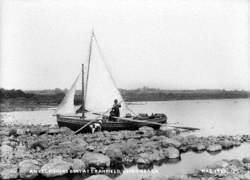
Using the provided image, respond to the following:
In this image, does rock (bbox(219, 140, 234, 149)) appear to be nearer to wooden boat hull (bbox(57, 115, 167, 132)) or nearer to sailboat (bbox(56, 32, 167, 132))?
sailboat (bbox(56, 32, 167, 132))

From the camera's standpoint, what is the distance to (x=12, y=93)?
60.1 meters

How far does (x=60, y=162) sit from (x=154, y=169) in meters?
3.78

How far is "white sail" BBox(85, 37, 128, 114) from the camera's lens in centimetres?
2092

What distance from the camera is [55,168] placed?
36.6 feet

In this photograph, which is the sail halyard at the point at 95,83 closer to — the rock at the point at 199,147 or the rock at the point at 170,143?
the rock at the point at 170,143

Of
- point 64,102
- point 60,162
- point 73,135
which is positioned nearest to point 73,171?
point 60,162

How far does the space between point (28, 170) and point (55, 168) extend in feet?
3.11

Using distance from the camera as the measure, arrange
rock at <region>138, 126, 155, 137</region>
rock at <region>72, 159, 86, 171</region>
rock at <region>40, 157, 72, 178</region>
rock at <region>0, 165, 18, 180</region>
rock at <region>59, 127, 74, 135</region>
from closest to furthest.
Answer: rock at <region>0, 165, 18, 180</region> → rock at <region>40, 157, 72, 178</region> → rock at <region>72, 159, 86, 171</region> → rock at <region>138, 126, 155, 137</region> → rock at <region>59, 127, 74, 135</region>

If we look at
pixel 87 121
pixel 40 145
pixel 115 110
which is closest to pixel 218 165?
pixel 40 145

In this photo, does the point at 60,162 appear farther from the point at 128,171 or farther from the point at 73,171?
the point at 128,171

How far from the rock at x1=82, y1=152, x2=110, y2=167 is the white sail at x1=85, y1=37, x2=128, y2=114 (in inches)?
332

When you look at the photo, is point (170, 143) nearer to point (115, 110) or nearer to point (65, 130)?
point (115, 110)

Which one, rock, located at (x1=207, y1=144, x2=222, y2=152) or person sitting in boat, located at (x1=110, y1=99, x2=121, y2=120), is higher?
person sitting in boat, located at (x1=110, y1=99, x2=121, y2=120)

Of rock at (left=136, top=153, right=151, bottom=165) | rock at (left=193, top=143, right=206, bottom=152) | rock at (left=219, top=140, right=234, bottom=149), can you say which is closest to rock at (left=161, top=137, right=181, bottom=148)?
rock at (left=193, top=143, right=206, bottom=152)
